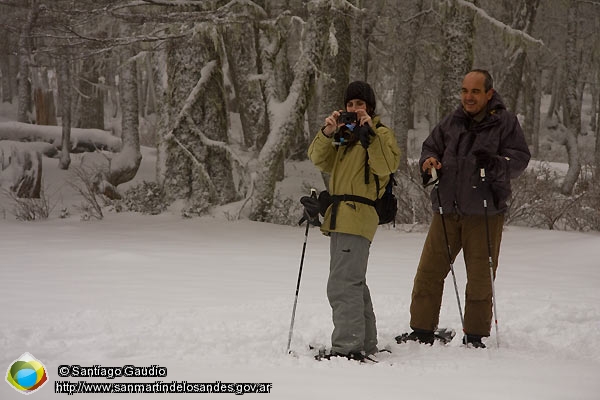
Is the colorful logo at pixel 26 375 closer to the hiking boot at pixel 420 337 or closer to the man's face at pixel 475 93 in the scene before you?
the hiking boot at pixel 420 337

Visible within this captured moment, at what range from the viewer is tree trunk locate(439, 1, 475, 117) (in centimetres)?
1334

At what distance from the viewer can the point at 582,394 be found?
386 cm

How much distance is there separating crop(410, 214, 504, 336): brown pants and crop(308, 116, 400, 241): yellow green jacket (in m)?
0.82

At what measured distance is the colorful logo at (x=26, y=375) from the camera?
3.82 m

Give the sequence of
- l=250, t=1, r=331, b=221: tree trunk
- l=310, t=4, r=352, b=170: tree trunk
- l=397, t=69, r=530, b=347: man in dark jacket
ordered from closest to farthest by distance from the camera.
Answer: l=397, t=69, r=530, b=347: man in dark jacket
l=250, t=1, r=331, b=221: tree trunk
l=310, t=4, r=352, b=170: tree trunk

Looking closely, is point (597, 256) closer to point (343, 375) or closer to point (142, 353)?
point (343, 375)

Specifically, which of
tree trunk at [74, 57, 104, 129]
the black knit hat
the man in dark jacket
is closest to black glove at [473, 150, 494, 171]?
the man in dark jacket

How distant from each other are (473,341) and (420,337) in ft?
1.36

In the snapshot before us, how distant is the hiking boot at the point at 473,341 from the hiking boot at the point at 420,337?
0.89ft

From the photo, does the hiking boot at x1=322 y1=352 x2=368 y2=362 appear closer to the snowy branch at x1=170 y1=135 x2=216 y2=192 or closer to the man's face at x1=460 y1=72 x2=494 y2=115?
the man's face at x1=460 y1=72 x2=494 y2=115

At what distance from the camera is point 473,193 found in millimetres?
5098

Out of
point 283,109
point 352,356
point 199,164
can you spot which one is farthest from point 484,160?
point 199,164

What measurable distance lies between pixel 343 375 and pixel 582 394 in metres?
1.41

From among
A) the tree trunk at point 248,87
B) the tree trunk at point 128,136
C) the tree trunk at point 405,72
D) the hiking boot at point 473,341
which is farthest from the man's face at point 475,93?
the tree trunk at point 405,72
